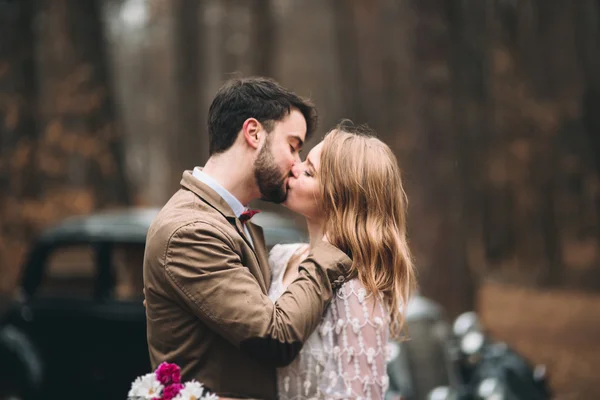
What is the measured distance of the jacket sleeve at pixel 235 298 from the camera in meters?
2.91

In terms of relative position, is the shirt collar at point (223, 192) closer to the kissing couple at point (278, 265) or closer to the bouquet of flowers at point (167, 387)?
A: the kissing couple at point (278, 265)

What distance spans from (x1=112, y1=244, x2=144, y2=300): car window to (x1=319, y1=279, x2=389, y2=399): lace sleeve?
352cm

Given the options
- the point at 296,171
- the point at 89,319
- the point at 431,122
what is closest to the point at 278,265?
the point at 296,171

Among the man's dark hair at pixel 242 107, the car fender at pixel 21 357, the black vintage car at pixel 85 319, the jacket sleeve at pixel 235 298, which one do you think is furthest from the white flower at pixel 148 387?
the car fender at pixel 21 357

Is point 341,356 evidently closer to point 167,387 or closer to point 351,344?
point 351,344

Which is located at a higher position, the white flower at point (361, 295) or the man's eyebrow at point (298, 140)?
the man's eyebrow at point (298, 140)

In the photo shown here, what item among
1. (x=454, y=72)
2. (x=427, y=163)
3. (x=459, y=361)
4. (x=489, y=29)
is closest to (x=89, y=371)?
(x=459, y=361)

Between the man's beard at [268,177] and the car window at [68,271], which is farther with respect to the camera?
the car window at [68,271]

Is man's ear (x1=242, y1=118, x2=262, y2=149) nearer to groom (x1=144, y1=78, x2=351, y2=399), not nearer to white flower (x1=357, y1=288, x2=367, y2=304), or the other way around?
groom (x1=144, y1=78, x2=351, y2=399)

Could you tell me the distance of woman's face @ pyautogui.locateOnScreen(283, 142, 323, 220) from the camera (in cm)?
344

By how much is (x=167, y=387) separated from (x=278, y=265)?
90 cm

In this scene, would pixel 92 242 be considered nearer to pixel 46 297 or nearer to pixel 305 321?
pixel 46 297

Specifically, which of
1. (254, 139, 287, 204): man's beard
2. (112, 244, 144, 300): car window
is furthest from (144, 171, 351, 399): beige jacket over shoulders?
(112, 244, 144, 300): car window

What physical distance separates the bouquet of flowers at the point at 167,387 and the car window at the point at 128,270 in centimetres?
359
